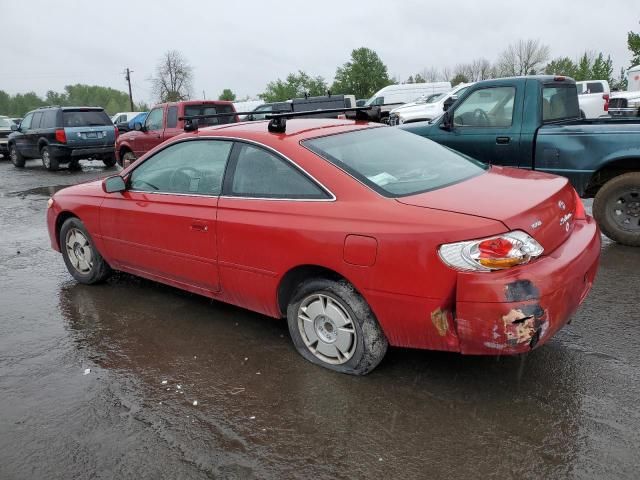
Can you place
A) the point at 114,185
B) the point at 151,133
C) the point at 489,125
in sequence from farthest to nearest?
the point at 151,133 → the point at 489,125 → the point at 114,185

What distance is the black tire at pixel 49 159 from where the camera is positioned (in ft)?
49.6

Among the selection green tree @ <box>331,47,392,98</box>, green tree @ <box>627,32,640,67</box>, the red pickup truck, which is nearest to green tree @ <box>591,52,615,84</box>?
green tree @ <box>627,32,640,67</box>

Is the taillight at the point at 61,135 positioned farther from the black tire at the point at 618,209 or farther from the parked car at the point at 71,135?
the black tire at the point at 618,209

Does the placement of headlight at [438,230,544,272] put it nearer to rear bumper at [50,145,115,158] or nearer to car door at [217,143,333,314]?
car door at [217,143,333,314]

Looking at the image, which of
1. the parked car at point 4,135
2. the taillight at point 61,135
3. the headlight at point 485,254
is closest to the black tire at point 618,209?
the headlight at point 485,254

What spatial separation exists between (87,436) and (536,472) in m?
2.24

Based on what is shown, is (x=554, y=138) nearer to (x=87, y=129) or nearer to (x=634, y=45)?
(x=87, y=129)

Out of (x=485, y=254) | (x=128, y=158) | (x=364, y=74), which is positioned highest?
(x=364, y=74)

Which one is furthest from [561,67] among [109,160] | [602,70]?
[109,160]

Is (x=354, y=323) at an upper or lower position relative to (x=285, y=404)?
upper

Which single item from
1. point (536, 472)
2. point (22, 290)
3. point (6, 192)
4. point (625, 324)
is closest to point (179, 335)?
point (22, 290)

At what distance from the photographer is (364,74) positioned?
190 ft

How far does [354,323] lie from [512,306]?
3.04 feet

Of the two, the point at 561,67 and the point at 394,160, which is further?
the point at 561,67
